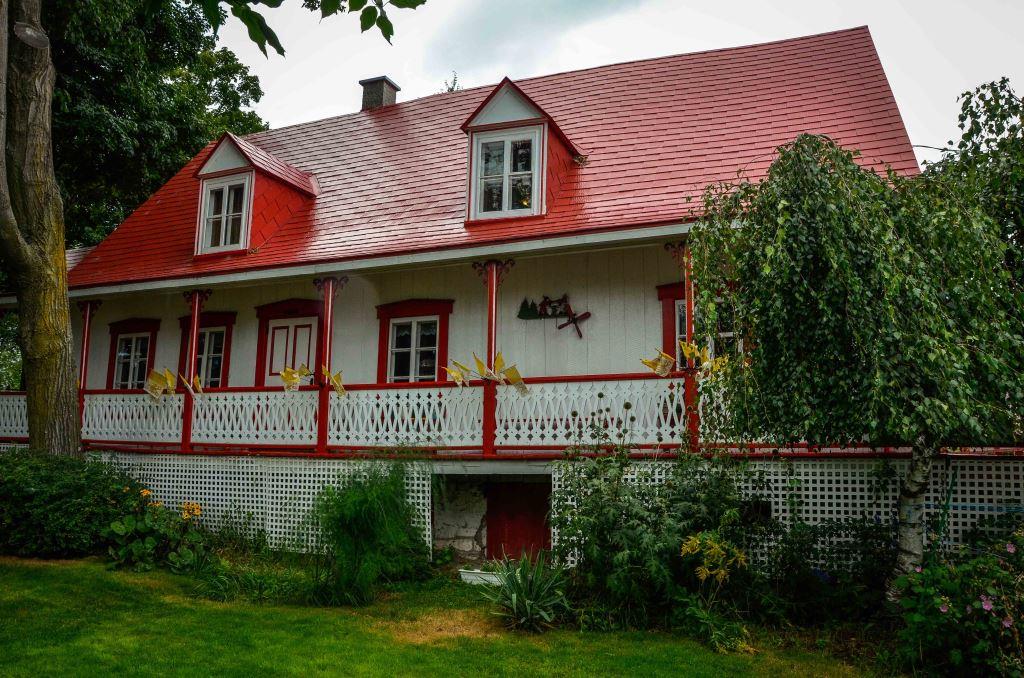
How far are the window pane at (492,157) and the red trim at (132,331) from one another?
7.56 m

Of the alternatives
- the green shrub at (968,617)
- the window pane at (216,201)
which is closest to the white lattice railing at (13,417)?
the window pane at (216,201)

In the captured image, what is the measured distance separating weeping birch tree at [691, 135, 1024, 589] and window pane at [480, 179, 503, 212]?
5.93 m

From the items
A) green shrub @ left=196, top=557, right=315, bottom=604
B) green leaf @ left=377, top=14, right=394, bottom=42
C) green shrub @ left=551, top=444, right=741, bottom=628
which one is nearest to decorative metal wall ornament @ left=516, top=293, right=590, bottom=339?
green shrub @ left=551, top=444, right=741, bottom=628

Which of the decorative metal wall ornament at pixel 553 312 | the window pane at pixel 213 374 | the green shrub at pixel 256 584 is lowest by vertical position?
the green shrub at pixel 256 584

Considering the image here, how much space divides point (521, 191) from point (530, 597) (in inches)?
273

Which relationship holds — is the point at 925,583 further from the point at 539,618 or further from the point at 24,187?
the point at 24,187

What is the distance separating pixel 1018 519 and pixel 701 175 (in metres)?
6.41

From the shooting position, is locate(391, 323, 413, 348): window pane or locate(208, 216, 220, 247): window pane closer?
locate(391, 323, 413, 348): window pane

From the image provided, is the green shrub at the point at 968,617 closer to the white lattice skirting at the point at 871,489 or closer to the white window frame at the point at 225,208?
the white lattice skirting at the point at 871,489

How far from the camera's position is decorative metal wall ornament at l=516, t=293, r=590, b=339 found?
495 inches

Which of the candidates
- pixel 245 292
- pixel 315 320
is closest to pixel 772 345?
pixel 315 320

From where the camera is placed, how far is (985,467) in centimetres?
855

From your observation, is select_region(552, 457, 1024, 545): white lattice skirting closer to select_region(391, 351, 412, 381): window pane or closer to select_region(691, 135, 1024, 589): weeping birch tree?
select_region(691, 135, 1024, 589): weeping birch tree

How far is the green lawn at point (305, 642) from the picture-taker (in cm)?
696
